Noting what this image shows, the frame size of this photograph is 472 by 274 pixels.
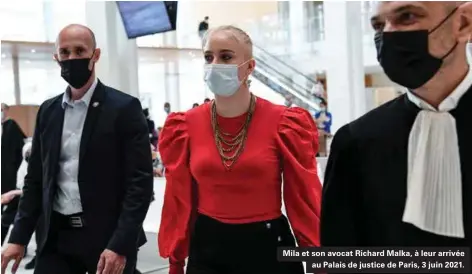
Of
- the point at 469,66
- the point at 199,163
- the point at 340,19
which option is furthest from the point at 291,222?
the point at 340,19

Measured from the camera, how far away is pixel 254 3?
2352 cm

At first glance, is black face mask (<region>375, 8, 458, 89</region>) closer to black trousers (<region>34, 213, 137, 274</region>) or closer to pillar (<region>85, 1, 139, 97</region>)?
black trousers (<region>34, 213, 137, 274</region>)

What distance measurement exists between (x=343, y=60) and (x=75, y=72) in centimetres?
1022

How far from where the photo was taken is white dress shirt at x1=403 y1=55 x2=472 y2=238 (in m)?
1.43

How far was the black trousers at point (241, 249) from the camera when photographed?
240cm

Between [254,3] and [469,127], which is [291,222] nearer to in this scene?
[469,127]

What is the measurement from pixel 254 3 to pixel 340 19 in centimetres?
1136

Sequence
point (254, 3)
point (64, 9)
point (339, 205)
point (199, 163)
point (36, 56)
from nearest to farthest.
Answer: point (339, 205)
point (199, 163)
point (64, 9)
point (36, 56)
point (254, 3)

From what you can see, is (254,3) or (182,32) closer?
(182,32)

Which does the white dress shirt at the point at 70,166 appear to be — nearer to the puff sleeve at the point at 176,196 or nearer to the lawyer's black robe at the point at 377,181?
the puff sleeve at the point at 176,196

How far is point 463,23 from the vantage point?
1.51 metres

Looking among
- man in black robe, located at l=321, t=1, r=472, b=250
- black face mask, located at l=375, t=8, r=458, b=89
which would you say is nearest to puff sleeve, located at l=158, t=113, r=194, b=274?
man in black robe, located at l=321, t=1, r=472, b=250

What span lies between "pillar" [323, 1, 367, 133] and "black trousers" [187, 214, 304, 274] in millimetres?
10128

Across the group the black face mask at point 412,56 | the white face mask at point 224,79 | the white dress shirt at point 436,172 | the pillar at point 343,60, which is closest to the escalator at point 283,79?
the pillar at point 343,60
